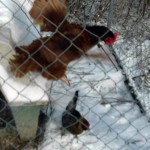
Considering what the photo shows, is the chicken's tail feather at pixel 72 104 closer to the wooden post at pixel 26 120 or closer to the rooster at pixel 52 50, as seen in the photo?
the wooden post at pixel 26 120

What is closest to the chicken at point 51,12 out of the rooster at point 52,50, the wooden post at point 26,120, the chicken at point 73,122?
the rooster at point 52,50

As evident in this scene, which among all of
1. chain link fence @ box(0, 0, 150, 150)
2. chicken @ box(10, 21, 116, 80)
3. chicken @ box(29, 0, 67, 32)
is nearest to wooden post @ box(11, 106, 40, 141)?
chain link fence @ box(0, 0, 150, 150)

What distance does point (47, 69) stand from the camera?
2107 mm

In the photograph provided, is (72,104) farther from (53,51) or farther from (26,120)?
(53,51)

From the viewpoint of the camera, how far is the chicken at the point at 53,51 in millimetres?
1973

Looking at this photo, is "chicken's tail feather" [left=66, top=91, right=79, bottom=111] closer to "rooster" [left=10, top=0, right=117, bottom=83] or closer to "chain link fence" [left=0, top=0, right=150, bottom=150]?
"chain link fence" [left=0, top=0, right=150, bottom=150]

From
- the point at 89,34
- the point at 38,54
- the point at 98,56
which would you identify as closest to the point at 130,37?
the point at 98,56

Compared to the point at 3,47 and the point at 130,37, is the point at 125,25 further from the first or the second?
the point at 3,47

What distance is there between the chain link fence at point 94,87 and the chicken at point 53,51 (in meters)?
0.06

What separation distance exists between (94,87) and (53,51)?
0.98 metres

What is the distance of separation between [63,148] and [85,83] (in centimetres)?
76

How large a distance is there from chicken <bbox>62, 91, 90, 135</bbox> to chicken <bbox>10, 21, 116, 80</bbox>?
0.38 metres

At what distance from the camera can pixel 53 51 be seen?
198cm

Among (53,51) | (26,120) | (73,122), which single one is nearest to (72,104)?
(73,122)
